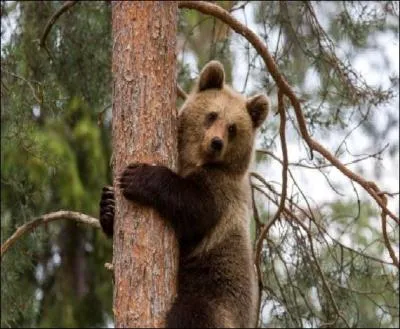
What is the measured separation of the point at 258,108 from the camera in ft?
20.4

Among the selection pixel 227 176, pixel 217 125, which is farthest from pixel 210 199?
pixel 217 125

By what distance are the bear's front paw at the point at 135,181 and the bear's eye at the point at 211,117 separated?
1140 mm

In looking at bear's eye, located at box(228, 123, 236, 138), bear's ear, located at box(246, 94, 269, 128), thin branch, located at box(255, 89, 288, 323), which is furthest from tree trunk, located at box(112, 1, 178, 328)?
bear's ear, located at box(246, 94, 269, 128)

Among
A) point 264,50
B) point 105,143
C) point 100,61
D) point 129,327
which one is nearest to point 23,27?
point 100,61

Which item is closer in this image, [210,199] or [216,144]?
[210,199]

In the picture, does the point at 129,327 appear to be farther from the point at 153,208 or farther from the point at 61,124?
the point at 61,124

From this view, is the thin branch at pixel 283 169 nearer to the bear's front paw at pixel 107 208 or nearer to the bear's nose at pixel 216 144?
the bear's nose at pixel 216 144

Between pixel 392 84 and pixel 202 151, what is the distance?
2.33 meters

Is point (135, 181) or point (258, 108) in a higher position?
point (258, 108)

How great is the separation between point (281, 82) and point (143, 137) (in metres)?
1.48

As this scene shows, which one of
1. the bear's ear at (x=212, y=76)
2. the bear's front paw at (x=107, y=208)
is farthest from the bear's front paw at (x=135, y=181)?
the bear's ear at (x=212, y=76)

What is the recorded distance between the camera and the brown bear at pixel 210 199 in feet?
16.3

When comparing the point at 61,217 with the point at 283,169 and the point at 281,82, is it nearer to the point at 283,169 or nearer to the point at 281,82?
the point at 283,169

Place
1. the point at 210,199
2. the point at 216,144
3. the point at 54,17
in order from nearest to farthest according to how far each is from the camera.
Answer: the point at 210,199
the point at 216,144
the point at 54,17
